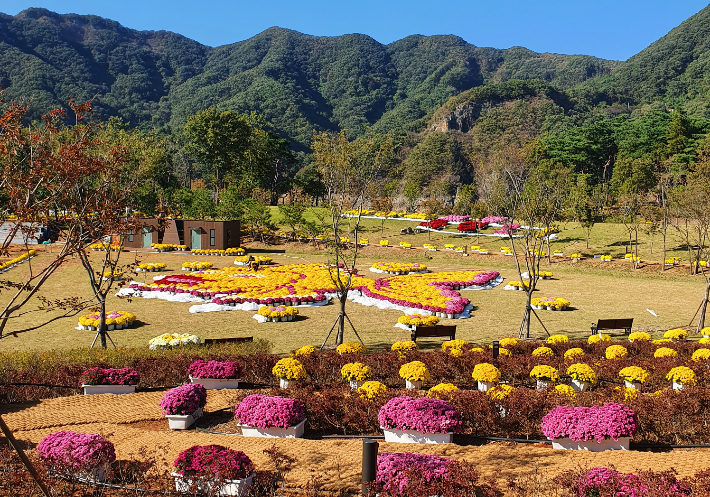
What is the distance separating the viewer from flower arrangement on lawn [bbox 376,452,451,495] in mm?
6680

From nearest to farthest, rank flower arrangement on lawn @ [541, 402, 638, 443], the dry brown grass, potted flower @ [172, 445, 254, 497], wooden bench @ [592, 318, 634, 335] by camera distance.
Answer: potted flower @ [172, 445, 254, 497], flower arrangement on lawn @ [541, 402, 638, 443], wooden bench @ [592, 318, 634, 335], the dry brown grass

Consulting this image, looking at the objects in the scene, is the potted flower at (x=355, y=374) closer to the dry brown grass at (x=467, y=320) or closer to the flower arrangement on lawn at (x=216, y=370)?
the flower arrangement on lawn at (x=216, y=370)

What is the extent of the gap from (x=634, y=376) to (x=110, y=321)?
1764cm

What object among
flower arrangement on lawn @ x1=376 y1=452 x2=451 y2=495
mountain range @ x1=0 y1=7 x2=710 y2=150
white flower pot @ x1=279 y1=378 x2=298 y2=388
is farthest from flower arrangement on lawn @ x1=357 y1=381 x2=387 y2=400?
mountain range @ x1=0 y1=7 x2=710 y2=150

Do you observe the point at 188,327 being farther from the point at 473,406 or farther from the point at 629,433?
the point at 629,433

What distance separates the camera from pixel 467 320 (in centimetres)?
2227

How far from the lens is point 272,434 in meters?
9.61

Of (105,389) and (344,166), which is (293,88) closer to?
(344,166)

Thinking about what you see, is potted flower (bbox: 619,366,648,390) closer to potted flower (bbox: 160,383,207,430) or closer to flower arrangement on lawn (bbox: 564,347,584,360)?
flower arrangement on lawn (bbox: 564,347,584,360)

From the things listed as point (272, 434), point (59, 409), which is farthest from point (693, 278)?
point (59, 409)

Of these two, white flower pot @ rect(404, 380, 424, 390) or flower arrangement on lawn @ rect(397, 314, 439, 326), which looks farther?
flower arrangement on lawn @ rect(397, 314, 439, 326)

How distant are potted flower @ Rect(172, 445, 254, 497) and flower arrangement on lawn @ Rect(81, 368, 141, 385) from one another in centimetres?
597

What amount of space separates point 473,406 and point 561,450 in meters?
1.67

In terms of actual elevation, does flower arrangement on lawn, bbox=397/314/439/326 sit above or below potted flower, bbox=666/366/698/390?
below
